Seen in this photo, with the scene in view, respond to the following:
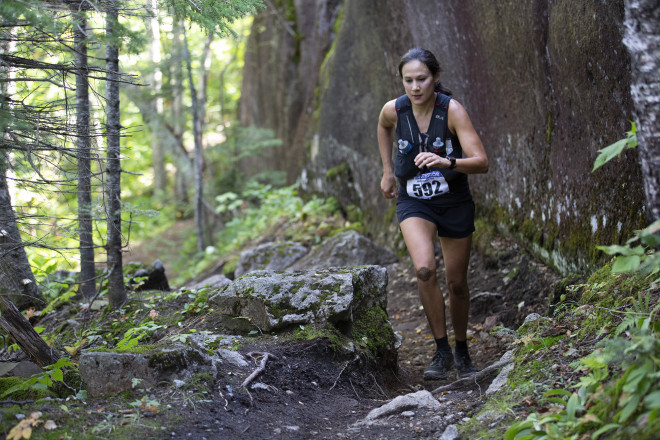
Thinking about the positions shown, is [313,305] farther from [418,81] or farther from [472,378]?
[418,81]

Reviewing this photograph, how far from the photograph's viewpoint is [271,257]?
32.0 feet

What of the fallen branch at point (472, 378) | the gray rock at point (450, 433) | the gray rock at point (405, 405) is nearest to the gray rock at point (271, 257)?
the fallen branch at point (472, 378)

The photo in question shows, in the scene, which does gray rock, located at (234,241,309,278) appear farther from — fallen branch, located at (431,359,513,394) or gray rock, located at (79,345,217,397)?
gray rock, located at (79,345,217,397)

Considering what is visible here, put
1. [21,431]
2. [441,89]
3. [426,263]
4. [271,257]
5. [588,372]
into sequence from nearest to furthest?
[21,431] < [588,372] < [426,263] < [441,89] < [271,257]

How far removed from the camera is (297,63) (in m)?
16.9

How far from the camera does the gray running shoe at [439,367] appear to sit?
4.61 metres

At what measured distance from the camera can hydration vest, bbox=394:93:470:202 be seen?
4430mm

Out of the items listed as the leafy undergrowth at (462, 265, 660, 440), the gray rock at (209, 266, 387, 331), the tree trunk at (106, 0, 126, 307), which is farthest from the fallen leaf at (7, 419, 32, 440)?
the tree trunk at (106, 0, 126, 307)

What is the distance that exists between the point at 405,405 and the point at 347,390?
1.95 feet

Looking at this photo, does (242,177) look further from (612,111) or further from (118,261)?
(612,111)

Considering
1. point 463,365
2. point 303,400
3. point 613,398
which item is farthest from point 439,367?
point 613,398

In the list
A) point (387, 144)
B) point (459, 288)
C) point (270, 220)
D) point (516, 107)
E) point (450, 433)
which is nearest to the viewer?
point (450, 433)

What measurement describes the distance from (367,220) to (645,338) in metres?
8.16

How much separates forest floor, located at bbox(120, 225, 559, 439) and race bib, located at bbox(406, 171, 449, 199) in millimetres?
1139
